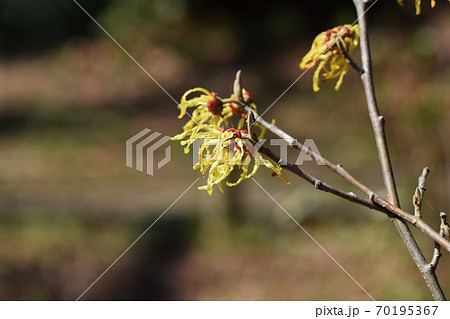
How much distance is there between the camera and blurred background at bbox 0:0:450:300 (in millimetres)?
2725

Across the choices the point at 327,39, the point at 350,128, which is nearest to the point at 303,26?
the point at 350,128

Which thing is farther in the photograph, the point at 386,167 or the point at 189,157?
the point at 189,157

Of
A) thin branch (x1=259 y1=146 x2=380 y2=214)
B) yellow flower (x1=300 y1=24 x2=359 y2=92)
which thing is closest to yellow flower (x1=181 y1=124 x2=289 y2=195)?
thin branch (x1=259 y1=146 x2=380 y2=214)

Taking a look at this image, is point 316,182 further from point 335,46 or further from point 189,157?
point 189,157

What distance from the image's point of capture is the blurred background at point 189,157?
2725 millimetres

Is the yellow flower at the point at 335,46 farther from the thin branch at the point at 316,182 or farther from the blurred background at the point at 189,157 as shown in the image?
the blurred background at the point at 189,157

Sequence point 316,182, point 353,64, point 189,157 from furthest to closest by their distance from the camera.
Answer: point 189,157 < point 353,64 < point 316,182

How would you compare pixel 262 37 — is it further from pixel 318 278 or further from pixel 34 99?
pixel 318 278

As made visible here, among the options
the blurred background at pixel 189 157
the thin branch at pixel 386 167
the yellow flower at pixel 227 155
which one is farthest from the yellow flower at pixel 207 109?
the blurred background at pixel 189 157

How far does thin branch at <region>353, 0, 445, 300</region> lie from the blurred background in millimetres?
1218

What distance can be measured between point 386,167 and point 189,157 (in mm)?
3275

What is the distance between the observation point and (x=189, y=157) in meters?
4.04

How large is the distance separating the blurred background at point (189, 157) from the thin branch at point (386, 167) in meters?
1.22

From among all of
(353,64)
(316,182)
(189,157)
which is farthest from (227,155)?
(189,157)
